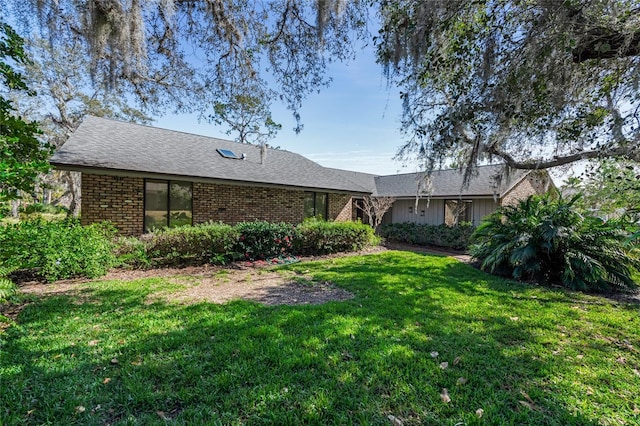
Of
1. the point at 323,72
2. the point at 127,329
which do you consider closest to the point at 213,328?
the point at 127,329

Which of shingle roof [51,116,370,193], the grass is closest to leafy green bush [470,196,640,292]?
the grass

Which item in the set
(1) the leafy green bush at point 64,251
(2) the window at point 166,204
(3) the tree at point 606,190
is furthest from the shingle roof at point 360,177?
(1) the leafy green bush at point 64,251

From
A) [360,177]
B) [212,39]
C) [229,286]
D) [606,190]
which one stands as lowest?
[229,286]

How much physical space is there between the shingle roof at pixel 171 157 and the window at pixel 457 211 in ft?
14.8

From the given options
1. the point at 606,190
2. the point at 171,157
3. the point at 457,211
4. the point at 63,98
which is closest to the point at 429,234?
the point at 457,211

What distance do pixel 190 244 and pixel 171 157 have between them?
3.89m

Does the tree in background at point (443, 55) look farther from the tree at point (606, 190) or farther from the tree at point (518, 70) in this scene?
the tree at point (606, 190)

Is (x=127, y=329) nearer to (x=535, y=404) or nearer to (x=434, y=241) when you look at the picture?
(x=535, y=404)

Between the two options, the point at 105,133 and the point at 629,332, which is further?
the point at 105,133

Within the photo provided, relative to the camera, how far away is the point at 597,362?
123 inches

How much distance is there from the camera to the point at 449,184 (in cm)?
1488

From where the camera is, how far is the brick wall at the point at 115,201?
7.92 m

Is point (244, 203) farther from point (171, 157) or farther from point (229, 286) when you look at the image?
point (229, 286)

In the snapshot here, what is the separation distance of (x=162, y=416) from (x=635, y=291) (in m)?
8.80
